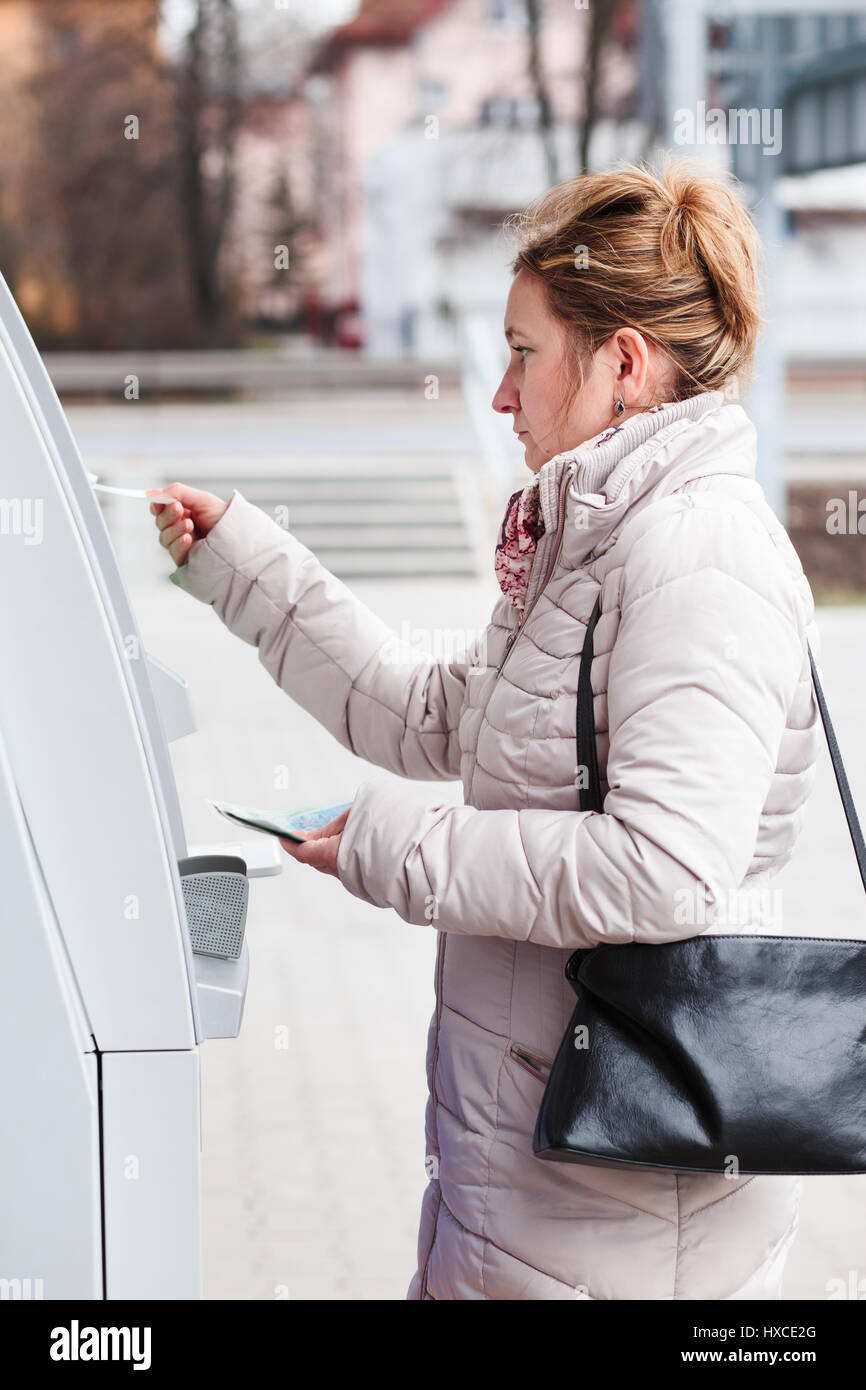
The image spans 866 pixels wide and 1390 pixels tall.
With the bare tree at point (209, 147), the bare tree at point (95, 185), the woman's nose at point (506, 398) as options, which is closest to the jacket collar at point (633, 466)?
the woman's nose at point (506, 398)

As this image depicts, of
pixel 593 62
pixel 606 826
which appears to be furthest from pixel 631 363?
pixel 593 62

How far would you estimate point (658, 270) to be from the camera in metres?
1.45

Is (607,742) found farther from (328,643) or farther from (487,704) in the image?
(328,643)

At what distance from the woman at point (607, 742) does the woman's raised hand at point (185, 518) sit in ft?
1.40

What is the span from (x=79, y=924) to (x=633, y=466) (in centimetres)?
64

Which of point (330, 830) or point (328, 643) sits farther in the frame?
point (328, 643)

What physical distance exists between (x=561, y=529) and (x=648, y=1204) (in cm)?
65

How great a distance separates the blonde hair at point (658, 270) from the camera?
1.45 metres

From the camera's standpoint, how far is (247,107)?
2109cm

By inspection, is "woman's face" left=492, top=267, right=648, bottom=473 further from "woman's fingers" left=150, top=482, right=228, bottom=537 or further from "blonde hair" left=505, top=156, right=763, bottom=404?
"woman's fingers" left=150, top=482, right=228, bottom=537

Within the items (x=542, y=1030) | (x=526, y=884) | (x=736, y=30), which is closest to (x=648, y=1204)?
(x=542, y=1030)

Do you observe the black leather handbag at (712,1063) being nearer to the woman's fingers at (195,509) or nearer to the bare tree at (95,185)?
the woman's fingers at (195,509)

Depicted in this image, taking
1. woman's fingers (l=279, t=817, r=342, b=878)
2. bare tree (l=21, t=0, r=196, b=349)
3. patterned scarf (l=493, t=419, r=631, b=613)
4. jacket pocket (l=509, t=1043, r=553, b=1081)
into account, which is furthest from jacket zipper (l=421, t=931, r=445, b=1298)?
bare tree (l=21, t=0, r=196, b=349)

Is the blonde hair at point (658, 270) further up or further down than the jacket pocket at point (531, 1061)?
further up
